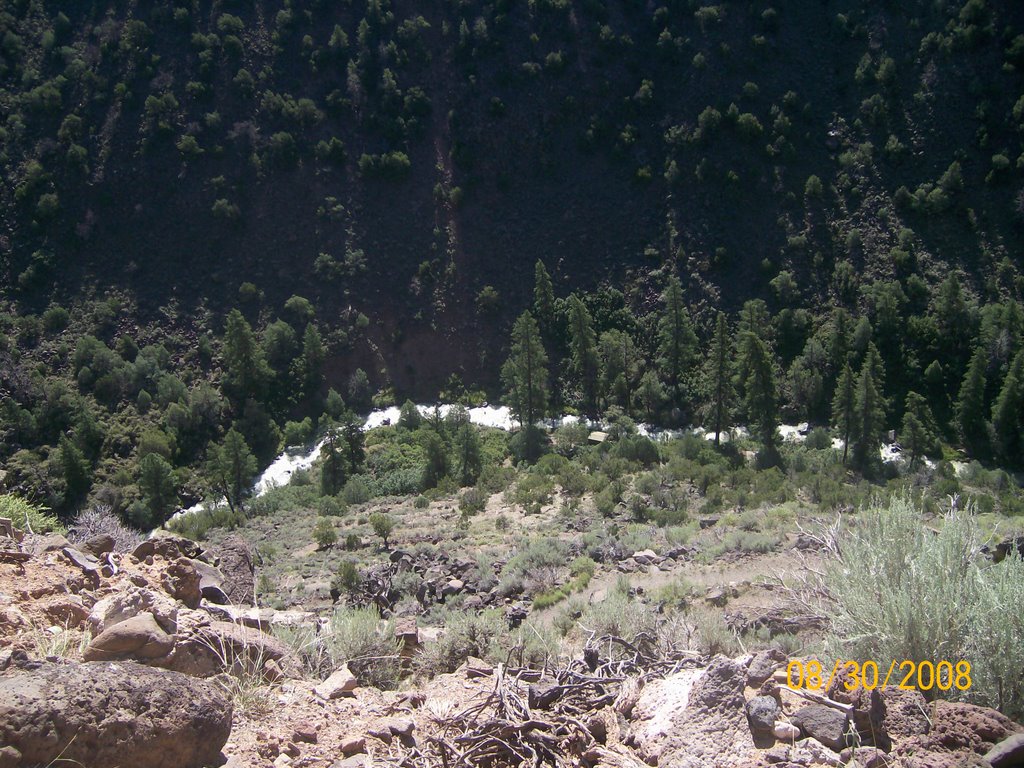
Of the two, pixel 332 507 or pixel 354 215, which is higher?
pixel 354 215

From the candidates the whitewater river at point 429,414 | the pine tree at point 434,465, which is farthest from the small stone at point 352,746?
the whitewater river at point 429,414

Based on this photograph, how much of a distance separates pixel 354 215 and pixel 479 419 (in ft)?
42.1

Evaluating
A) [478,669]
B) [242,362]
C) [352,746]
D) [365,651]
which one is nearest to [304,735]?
[352,746]

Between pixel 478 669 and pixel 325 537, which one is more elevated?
pixel 478 669

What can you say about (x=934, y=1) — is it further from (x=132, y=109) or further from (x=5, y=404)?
(x=5, y=404)

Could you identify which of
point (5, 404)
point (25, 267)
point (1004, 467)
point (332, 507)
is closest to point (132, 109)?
point (25, 267)

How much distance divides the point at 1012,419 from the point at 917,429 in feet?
12.4

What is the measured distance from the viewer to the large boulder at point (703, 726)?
4590mm

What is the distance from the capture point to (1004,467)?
28000mm

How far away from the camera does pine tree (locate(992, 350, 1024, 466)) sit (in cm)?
2800

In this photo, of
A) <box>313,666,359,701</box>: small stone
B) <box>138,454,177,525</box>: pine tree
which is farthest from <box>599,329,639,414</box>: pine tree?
<box>313,666,359,701</box>: small stone
